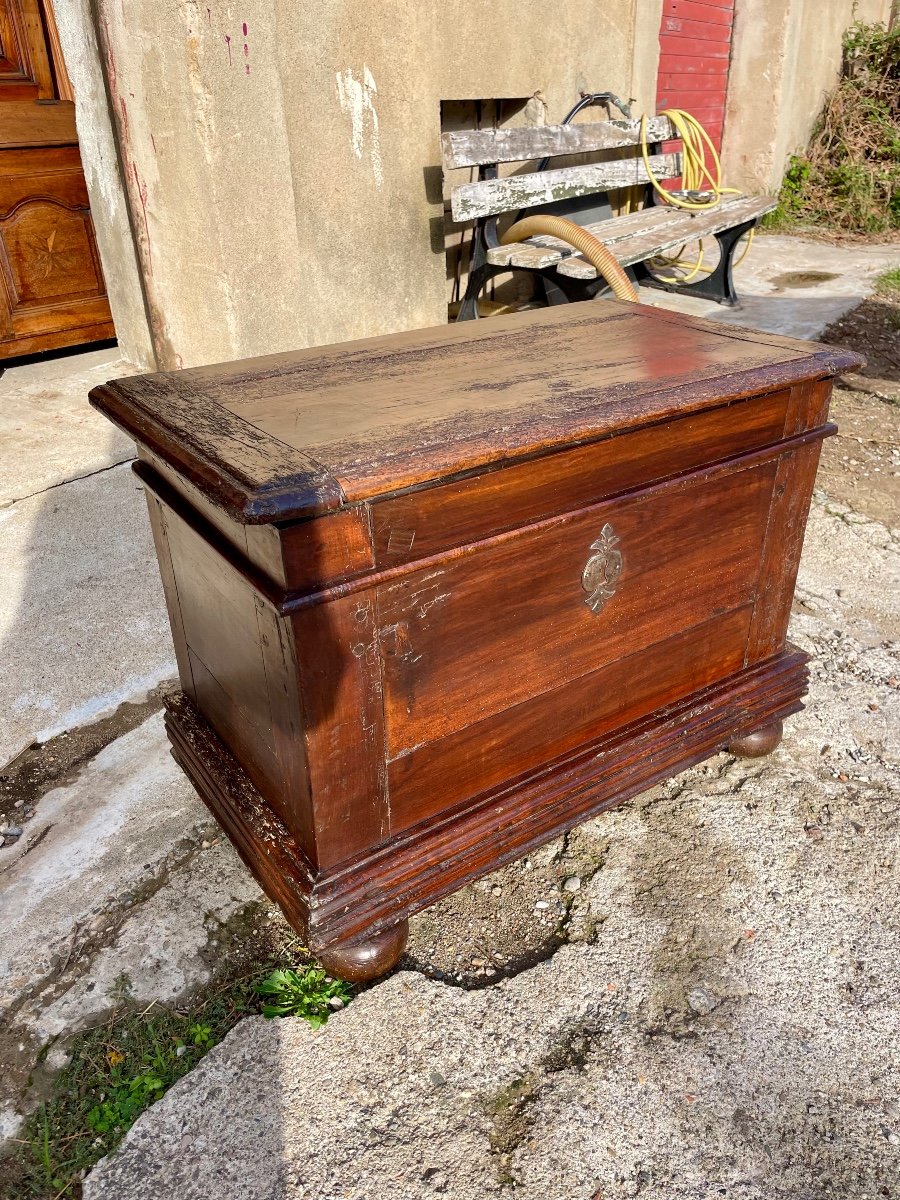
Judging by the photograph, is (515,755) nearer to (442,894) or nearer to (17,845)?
(442,894)

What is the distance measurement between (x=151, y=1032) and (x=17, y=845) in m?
0.60

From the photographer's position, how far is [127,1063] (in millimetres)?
1437

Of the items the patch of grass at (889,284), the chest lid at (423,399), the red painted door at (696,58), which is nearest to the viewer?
the chest lid at (423,399)

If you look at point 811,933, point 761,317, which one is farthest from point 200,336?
point 761,317

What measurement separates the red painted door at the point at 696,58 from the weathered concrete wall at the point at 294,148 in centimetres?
215

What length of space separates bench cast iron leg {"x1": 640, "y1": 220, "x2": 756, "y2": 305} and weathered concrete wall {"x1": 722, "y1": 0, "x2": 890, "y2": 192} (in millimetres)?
3362

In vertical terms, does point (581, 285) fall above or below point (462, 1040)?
above

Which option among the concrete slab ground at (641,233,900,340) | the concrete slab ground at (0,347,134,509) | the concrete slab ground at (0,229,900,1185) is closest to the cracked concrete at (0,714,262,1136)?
the concrete slab ground at (0,229,900,1185)

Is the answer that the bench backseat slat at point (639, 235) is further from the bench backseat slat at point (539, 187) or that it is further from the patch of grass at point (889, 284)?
the patch of grass at point (889, 284)

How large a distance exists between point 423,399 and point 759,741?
1.08m

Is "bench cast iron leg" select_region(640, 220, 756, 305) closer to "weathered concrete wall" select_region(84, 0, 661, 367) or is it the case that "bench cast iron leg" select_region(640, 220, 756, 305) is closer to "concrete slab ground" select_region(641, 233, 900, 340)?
"concrete slab ground" select_region(641, 233, 900, 340)

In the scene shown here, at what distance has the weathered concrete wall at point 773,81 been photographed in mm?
7578

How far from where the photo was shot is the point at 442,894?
4.99 ft

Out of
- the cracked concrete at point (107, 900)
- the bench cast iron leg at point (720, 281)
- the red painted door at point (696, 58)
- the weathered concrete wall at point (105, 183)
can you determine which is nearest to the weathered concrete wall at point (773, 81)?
the red painted door at point (696, 58)
